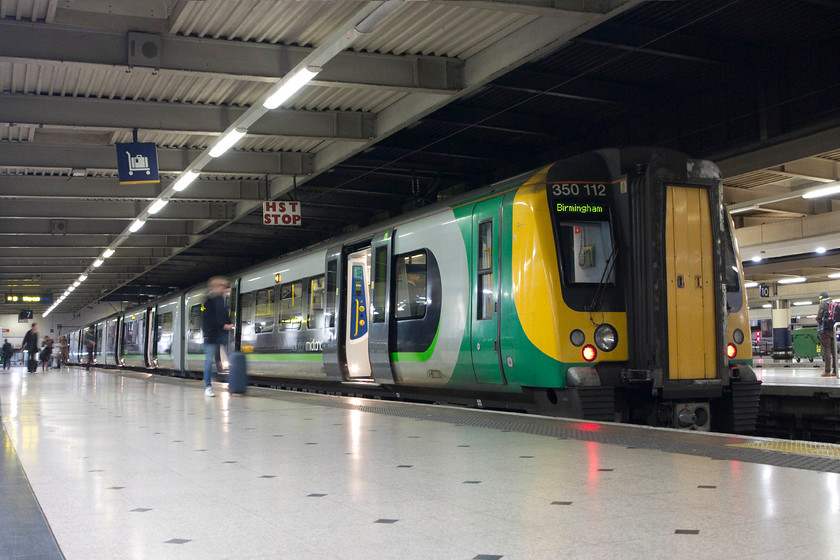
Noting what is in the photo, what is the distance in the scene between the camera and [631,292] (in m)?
8.40

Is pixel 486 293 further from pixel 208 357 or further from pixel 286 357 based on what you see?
pixel 286 357

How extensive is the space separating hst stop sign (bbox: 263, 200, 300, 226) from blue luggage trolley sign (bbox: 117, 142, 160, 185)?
4.03 meters

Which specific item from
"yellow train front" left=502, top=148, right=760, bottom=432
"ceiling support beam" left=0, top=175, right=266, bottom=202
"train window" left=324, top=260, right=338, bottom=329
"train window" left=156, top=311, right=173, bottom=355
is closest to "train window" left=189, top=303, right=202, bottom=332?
"train window" left=156, top=311, right=173, bottom=355

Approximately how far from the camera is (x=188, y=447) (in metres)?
6.69

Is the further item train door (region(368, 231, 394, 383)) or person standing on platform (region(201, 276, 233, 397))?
person standing on platform (region(201, 276, 233, 397))

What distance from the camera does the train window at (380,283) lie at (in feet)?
39.1

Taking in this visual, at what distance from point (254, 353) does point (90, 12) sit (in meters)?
9.67

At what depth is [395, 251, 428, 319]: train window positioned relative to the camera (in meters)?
10.9

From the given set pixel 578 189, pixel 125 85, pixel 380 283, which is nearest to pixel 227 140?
pixel 125 85

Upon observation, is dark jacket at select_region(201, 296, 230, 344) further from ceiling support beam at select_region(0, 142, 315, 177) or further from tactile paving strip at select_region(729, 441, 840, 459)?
tactile paving strip at select_region(729, 441, 840, 459)

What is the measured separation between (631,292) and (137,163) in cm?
966

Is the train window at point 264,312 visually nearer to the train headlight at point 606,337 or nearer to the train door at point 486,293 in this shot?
the train door at point 486,293

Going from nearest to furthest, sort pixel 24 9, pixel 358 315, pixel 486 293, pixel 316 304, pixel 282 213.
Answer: pixel 486 293, pixel 24 9, pixel 358 315, pixel 316 304, pixel 282 213

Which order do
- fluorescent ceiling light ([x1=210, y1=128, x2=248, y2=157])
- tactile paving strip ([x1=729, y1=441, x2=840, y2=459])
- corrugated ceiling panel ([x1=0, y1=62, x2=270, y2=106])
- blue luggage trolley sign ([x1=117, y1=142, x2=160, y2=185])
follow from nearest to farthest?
tactile paving strip ([x1=729, y1=441, x2=840, y2=459]) < corrugated ceiling panel ([x1=0, y1=62, x2=270, y2=106]) < fluorescent ceiling light ([x1=210, y1=128, x2=248, y2=157]) < blue luggage trolley sign ([x1=117, y1=142, x2=160, y2=185])
